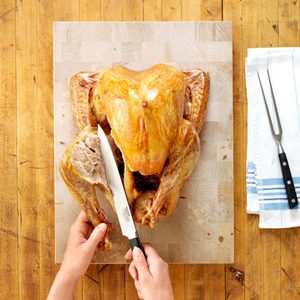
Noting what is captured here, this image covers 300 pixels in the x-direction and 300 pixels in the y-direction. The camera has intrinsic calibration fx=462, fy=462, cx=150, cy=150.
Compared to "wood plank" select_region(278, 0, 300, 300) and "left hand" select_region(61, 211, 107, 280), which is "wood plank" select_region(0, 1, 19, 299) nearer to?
"left hand" select_region(61, 211, 107, 280)

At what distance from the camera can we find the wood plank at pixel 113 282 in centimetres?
173

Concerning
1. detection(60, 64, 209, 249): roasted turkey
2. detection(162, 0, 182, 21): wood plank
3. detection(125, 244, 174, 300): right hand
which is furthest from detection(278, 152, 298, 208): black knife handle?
detection(162, 0, 182, 21): wood plank

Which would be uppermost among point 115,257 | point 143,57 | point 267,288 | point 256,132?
point 143,57

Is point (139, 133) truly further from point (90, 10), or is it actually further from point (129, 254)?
point (90, 10)

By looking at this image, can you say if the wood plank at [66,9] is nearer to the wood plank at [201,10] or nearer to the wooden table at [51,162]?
the wooden table at [51,162]

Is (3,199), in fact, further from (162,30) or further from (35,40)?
(162,30)

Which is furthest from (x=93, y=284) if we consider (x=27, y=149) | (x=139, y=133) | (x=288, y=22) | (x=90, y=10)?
(x=288, y=22)

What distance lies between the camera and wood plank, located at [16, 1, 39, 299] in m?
1.70

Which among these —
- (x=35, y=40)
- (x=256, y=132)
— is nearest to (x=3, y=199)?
(x=35, y=40)

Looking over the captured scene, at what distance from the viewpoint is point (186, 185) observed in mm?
1686

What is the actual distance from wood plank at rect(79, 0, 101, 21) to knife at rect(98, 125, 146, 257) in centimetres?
45

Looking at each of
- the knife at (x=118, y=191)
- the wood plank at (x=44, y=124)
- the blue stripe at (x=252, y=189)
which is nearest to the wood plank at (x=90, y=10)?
the wood plank at (x=44, y=124)

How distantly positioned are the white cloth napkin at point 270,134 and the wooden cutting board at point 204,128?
0.32 feet

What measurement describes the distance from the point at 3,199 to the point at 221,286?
34.5 inches
